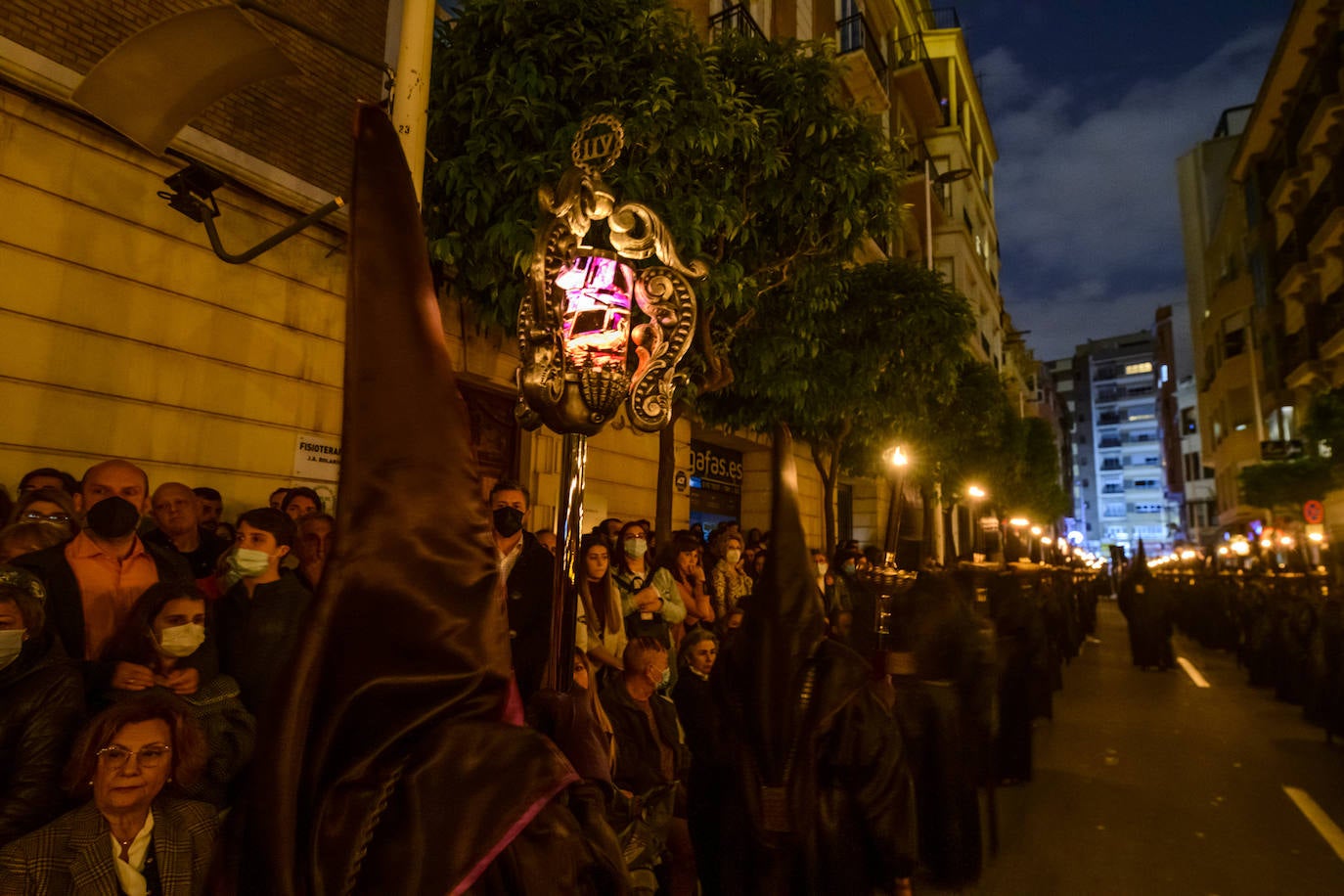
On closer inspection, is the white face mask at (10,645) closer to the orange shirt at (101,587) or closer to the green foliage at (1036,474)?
the orange shirt at (101,587)

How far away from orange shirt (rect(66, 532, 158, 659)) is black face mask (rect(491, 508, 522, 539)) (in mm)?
1527

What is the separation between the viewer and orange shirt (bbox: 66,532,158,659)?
137 inches

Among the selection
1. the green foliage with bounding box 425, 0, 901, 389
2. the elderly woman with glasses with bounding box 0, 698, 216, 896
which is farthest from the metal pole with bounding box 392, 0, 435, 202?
the elderly woman with glasses with bounding box 0, 698, 216, 896

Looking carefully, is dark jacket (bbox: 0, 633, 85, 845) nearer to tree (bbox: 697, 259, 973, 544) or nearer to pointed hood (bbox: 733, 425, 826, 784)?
pointed hood (bbox: 733, 425, 826, 784)

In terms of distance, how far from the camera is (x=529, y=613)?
3.83 m

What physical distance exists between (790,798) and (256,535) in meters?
2.61

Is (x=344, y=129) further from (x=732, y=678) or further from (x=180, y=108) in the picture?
(x=732, y=678)

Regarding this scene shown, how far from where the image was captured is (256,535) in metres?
3.86

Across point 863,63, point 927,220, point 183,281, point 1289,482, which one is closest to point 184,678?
point 183,281

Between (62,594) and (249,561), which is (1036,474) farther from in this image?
(62,594)

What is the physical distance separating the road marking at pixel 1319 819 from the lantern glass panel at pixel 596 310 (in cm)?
641

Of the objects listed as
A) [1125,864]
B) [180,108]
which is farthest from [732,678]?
[180,108]

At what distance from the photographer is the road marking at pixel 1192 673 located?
14.2 m

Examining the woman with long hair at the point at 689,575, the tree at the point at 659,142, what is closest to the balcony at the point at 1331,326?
the tree at the point at 659,142
